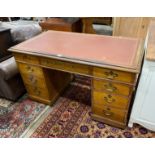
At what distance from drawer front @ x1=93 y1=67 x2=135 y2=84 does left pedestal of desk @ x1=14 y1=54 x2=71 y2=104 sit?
61cm

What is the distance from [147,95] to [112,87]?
30cm

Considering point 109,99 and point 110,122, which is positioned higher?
point 109,99

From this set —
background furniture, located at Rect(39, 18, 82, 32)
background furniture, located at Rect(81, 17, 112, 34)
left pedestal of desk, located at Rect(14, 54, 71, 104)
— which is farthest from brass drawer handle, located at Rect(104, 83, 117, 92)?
background furniture, located at Rect(81, 17, 112, 34)

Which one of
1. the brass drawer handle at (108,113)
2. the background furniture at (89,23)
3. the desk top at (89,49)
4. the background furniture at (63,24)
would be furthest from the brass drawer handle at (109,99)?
the background furniture at (89,23)

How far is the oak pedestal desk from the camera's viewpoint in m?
1.24

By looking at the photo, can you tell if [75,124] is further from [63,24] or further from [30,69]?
[63,24]

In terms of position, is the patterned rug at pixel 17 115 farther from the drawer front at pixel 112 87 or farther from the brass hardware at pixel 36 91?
the drawer front at pixel 112 87

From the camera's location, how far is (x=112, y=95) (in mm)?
1376

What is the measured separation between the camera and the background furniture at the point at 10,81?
1.73m

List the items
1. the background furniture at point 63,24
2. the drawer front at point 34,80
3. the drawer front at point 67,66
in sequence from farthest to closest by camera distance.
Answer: the background furniture at point 63,24, the drawer front at point 34,80, the drawer front at point 67,66

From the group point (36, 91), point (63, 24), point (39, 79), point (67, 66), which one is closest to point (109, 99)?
point (67, 66)

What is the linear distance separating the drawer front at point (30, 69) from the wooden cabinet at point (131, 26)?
1.63 m

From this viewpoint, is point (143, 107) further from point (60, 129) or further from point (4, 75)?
point (4, 75)

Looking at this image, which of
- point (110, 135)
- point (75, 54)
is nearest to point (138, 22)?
point (75, 54)
